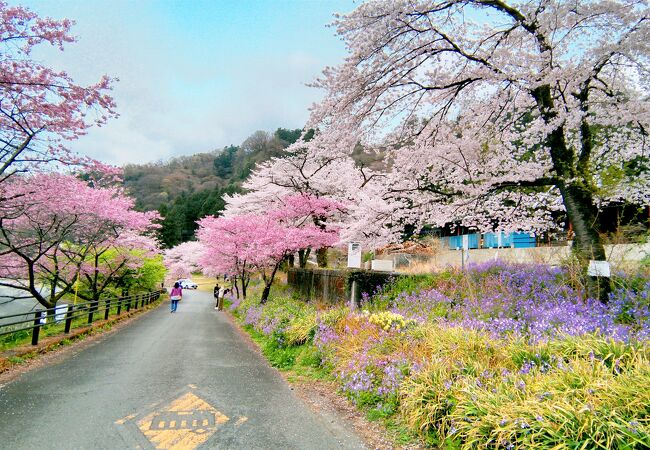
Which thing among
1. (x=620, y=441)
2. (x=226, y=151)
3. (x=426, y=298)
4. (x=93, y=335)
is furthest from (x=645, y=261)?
(x=226, y=151)

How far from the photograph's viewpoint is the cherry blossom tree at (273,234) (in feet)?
49.9

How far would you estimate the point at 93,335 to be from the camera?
37.8 feet

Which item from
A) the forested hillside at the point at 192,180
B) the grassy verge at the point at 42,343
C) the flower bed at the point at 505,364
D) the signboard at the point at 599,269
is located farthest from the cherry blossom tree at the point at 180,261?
the signboard at the point at 599,269

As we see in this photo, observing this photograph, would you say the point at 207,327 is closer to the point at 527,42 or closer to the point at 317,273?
the point at 317,273

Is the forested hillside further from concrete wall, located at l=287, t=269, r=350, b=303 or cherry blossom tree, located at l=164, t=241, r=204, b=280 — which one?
concrete wall, located at l=287, t=269, r=350, b=303

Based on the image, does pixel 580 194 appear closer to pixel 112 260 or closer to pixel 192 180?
pixel 112 260

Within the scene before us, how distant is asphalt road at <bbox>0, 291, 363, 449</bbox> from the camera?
4.06 metres

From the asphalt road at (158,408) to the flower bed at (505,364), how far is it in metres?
1.01

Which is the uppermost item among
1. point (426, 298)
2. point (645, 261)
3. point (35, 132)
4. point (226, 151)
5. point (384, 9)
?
point (226, 151)

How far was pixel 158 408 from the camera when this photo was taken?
498 centimetres

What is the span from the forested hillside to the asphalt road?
4449 centimetres

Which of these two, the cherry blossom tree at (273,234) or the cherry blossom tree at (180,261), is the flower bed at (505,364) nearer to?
the cherry blossom tree at (273,234)

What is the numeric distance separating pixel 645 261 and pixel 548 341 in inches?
222

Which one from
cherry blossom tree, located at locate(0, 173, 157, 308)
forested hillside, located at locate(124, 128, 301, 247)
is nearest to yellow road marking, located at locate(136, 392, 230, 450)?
cherry blossom tree, located at locate(0, 173, 157, 308)
